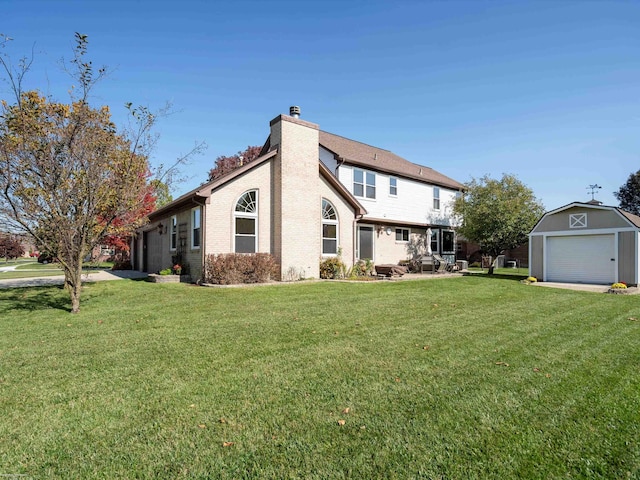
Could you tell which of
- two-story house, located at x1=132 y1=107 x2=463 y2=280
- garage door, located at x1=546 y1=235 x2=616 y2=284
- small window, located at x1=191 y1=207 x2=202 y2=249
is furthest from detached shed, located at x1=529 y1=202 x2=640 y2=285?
small window, located at x1=191 y1=207 x2=202 y2=249

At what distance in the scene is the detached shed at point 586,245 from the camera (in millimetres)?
14520

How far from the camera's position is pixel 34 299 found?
32.8 ft

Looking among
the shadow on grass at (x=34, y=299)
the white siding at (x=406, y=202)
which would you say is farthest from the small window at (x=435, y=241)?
the shadow on grass at (x=34, y=299)

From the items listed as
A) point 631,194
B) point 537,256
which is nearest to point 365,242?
point 537,256

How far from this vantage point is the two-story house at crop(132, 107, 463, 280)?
13648mm

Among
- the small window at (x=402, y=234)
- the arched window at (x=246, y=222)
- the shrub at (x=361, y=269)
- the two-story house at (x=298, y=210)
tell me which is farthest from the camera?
the small window at (x=402, y=234)

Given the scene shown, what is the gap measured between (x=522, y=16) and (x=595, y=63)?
3.03m

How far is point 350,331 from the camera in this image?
634 cm

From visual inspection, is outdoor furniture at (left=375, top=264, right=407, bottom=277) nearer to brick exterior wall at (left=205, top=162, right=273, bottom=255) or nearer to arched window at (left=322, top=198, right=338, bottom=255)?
arched window at (left=322, top=198, right=338, bottom=255)

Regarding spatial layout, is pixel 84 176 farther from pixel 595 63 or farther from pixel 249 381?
pixel 595 63

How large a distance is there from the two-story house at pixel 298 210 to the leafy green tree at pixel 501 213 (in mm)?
3582

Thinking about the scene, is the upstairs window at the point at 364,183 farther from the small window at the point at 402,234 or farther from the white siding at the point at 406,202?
the small window at the point at 402,234

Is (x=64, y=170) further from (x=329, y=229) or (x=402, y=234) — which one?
(x=402, y=234)

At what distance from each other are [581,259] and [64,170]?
19.8 m
